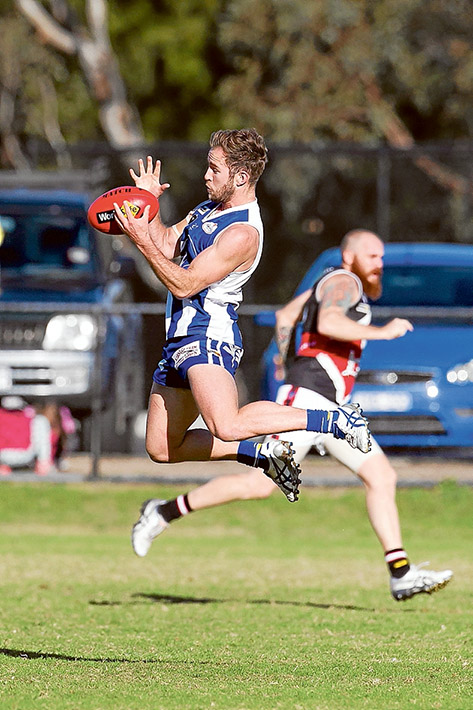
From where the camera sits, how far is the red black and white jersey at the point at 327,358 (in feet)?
30.9

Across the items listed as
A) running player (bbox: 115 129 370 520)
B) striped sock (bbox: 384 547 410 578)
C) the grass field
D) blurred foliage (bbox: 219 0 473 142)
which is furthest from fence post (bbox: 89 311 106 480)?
blurred foliage (bbox: 219 0 473 142)

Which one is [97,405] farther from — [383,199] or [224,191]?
[224,191]

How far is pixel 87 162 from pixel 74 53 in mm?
7855

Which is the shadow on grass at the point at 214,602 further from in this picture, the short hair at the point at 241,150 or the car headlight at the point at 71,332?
the car headlight at the point at 71,332

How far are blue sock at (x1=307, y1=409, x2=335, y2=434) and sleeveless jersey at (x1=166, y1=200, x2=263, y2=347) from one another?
52cm

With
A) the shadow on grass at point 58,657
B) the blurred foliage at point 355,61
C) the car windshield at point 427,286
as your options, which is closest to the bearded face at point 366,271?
the shadow on grass at point 58,657

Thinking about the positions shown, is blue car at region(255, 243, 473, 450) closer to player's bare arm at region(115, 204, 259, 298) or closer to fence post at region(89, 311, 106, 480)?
fence post at region(89, 311, 106, 480)

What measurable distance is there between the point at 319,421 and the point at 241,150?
1.39m

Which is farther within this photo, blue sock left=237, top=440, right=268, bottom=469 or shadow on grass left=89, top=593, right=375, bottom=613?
shadow on grass left=89, top=593, right=375, bottom=613

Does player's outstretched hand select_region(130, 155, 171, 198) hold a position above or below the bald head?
above

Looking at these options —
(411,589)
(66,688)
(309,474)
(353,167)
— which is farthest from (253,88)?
(66,688)

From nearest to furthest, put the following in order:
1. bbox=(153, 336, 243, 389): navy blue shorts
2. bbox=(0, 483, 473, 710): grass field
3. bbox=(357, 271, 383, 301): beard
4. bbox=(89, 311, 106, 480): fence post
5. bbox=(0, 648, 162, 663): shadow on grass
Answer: bbox=(0, 483, 473, 710): grass field, bbox=(0, 648, 162, 663): shadow on grass, bbox=(153, 336, 243, 389): navy blue shorts, bbox=(357, 271, 383, 301): beard, bbox=(89, 311, 106, 480): fence post

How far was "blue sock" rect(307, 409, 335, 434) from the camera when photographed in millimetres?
7668

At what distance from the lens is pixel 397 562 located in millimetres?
8906
